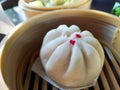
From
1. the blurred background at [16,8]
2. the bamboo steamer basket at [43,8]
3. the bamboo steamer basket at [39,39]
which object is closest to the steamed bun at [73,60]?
the bamboo steamer basket at [39,39]

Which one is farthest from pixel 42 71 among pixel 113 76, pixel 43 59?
pixel 113 76

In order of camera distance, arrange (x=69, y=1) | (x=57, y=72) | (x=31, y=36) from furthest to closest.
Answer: (x=69, y=1) < (x=31, y=36) < (x=57, y=72)

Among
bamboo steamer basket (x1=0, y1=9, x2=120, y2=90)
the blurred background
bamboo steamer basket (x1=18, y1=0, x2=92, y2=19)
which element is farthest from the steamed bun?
the blurred background

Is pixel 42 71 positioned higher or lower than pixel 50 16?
lower

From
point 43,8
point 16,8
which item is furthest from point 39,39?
point 16,8

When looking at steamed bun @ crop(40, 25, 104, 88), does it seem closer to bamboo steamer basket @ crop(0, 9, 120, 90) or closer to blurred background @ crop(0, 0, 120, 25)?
bamboo steamer basket @ crop(0, 9, 120, 90)

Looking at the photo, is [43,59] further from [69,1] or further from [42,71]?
[69,1]
